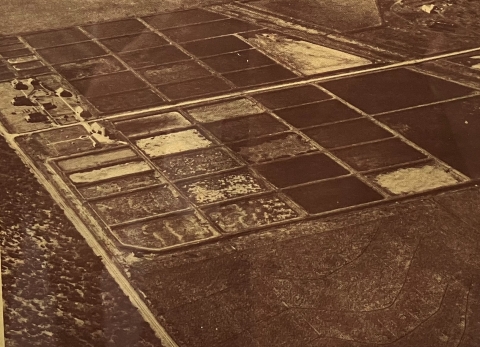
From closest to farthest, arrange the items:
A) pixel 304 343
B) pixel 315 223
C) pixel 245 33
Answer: pixel 304 343 < pixel 315 223 < pixel 245 33

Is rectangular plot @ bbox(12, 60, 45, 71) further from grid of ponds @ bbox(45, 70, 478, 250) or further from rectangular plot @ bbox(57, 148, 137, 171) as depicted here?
rectangular plot @ bbox(57, 148, 137, 171)

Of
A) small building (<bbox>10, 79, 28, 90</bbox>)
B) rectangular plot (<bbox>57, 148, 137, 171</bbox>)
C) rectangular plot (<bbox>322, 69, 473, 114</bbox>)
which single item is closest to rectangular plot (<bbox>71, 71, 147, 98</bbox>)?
small building (<bbox>10, 79, 28, 90</bbox>)

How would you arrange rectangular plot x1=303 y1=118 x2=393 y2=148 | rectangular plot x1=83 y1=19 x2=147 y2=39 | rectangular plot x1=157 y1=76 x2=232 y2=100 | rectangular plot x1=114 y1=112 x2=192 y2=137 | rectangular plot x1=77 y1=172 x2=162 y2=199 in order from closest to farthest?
rectangular plot x1=77 y1=172 x2=162 y2=199 < rectangular plot x1=303 y1=118 x2=393 y2=148 < rectangular plot x1=114 y1=112 x2=192 y2=137 < rectangular plot x1=157 y1=76 x2=232 y2=100 < rectangular plot x1=83 y1=19 x2=147 y2=39

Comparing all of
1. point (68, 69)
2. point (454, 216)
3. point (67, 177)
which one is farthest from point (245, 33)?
point (454, 216)

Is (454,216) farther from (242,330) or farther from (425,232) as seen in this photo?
(242,330)

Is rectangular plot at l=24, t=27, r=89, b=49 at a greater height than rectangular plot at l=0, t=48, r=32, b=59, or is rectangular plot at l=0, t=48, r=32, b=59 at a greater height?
rectangular plot at l=24, t=27, r=89, b=49
